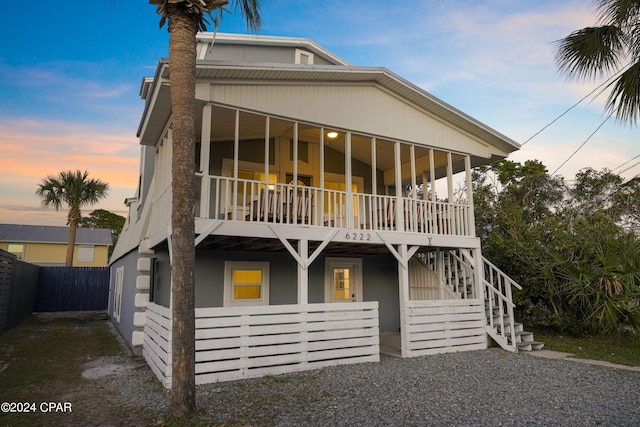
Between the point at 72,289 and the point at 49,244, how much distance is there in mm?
13247

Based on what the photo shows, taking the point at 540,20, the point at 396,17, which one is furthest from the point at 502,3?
the point at 396,17

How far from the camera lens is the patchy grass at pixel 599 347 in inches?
328

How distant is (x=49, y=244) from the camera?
2978cm

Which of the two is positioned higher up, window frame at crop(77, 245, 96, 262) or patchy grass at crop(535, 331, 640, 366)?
window frame at crop(77, 245, 96, 262)

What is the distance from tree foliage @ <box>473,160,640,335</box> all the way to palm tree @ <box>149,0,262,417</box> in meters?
9.69

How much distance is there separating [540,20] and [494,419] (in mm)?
12258

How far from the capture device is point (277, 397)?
527 centimetres

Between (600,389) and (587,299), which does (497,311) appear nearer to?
(587,299)

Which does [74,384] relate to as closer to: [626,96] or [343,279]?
[343,279]

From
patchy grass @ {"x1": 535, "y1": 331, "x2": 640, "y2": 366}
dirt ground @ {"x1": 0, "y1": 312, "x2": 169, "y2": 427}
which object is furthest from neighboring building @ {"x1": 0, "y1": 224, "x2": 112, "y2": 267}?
patchy grass @ {"x1": 535, "y1": 331, "x2": 640, "y2": 366}

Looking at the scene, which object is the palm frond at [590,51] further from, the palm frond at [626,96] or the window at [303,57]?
the window at [303,57]

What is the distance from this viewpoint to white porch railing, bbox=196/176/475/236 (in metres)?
7.25

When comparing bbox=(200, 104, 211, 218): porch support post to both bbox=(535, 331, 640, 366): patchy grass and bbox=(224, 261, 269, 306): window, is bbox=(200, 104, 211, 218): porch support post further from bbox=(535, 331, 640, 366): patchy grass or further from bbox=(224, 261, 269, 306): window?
bbox=(535, 331, 640, 366): patchy grass

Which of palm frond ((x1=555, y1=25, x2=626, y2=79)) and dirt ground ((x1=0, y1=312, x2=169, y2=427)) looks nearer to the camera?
dirt ground ((x1=0, y1=312, x2=169, y2=427))
